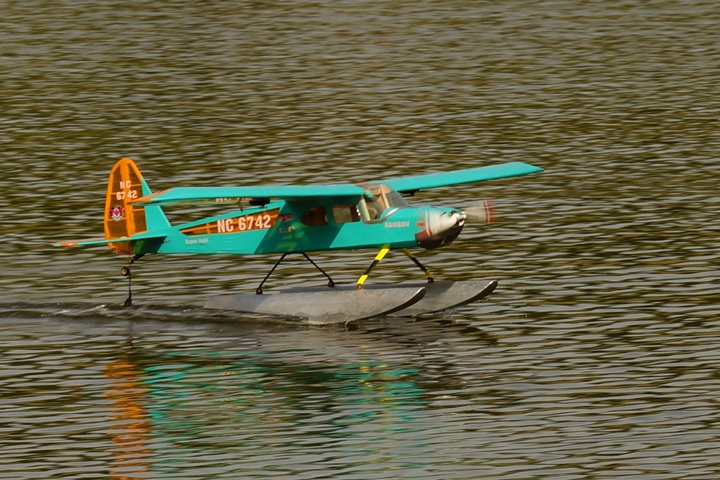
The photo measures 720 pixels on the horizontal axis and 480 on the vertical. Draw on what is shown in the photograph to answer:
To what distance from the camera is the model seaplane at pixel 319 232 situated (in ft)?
78.0

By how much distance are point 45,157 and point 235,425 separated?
2308 cm

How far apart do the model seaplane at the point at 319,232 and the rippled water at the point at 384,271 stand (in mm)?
451

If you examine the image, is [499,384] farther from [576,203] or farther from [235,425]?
[576,203]

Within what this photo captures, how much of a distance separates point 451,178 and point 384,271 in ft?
10.5

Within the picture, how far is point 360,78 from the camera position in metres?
52.3

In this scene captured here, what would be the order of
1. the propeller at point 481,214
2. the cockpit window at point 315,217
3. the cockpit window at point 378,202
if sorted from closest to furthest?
the propeller at point 481,214
the cockpit window at point 378,202
the cockpit window at point 315,217

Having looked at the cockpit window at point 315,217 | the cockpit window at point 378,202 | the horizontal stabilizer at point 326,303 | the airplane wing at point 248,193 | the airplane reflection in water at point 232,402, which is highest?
the airplane wing at point 248,193

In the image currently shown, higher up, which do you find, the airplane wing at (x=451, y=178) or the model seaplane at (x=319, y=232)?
the airplane wing at (x=451, y=178)

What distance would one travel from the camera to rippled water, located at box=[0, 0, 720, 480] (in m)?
18.3

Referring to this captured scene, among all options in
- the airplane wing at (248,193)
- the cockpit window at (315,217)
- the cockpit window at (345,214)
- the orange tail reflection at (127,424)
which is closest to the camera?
the orange tail reflection at (127,424)

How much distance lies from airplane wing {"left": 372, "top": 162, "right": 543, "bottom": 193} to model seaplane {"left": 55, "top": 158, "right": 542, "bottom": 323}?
0.9 inches

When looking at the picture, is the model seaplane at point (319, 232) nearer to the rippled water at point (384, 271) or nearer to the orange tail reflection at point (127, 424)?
the rippled water at point (384, 271)

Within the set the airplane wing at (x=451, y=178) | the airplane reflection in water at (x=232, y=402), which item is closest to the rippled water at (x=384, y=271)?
the airplane reflection in water at (x=232, y=402)

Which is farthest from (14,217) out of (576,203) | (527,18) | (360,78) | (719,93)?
(527,18)
